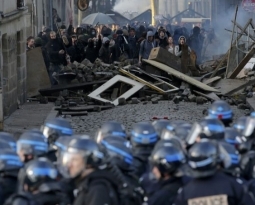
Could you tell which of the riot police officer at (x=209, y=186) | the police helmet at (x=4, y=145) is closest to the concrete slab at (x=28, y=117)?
the police helmet at (x=4, y=145)

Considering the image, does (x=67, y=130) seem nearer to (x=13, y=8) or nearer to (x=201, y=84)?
(x=13, y=8)

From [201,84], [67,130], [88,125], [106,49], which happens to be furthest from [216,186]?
[106,49]

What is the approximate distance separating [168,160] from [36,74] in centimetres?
1888

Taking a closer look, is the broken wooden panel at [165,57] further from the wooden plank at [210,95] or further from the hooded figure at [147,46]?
the wooden plank at [210,95]

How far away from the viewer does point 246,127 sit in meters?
11.3

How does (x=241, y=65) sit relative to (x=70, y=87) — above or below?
above

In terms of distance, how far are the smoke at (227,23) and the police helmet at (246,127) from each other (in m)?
33.6

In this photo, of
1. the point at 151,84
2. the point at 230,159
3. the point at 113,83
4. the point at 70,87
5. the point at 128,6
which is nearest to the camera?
the point at 230,159

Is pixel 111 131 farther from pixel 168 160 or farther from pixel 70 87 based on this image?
pixel 70 87

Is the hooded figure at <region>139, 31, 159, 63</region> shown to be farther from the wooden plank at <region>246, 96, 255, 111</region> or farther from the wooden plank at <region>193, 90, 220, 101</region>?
the wooden plank at <region>246, 96, 255, 111</region>

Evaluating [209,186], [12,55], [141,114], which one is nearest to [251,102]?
[141,114]

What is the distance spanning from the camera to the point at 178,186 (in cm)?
900

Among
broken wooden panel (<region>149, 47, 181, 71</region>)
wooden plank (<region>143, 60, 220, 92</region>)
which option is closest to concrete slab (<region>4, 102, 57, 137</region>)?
wooden plank (<region>143, 60, 220, 92</region>)

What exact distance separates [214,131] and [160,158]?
172 cm
